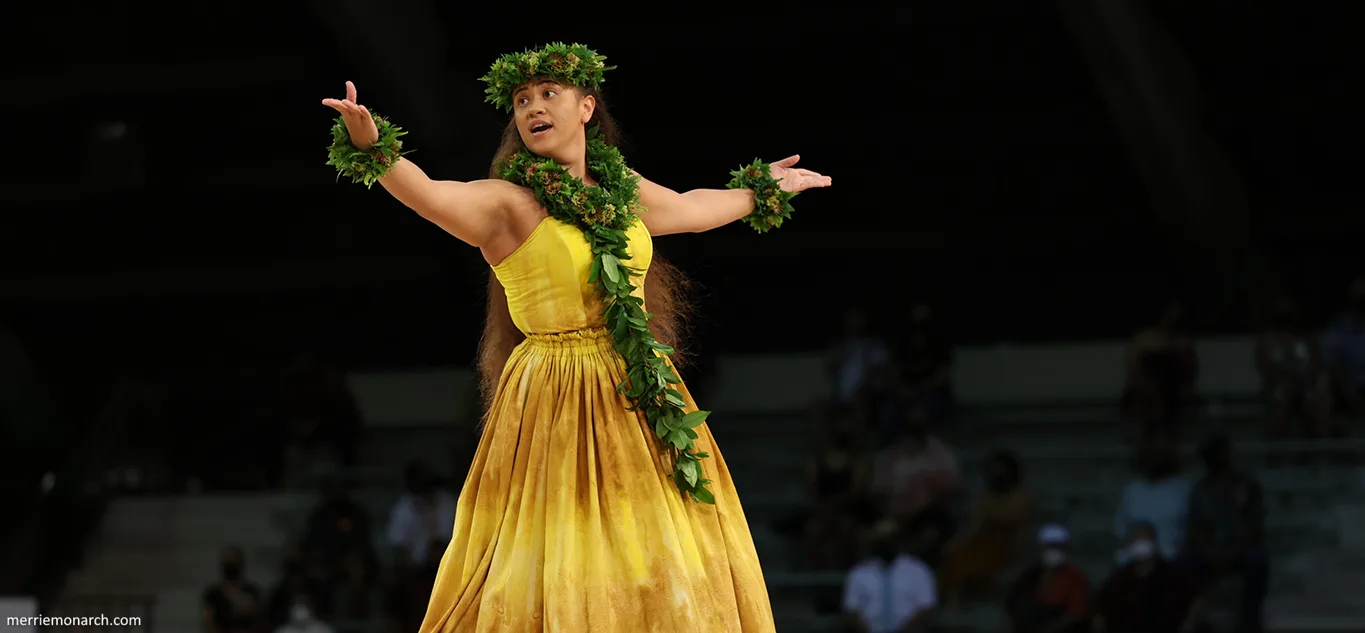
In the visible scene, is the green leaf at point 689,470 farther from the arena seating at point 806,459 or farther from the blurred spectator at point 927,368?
the blurred spectator at point 927,368

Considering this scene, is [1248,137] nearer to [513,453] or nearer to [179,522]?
[179,522]

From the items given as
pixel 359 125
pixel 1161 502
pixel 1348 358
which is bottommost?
pixel 1161 502

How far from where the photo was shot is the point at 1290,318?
26.8ft

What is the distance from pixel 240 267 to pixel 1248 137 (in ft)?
20.3

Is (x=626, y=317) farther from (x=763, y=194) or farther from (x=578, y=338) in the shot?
(x=763, y=194)

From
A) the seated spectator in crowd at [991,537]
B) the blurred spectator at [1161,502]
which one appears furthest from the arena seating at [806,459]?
the blurred spectator at [1161,502]

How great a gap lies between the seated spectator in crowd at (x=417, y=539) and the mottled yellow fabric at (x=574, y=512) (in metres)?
4.64

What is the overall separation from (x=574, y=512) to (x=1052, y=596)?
445 centimetres

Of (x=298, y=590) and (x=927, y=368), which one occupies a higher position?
(x=927, y=368)

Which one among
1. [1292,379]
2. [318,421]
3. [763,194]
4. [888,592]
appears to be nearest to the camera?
[763,194]

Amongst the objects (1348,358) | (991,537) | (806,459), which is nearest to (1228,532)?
(991,537)

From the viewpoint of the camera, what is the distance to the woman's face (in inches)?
115

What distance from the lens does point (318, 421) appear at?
897 centimetres

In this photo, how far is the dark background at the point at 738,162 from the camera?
29.1ft
